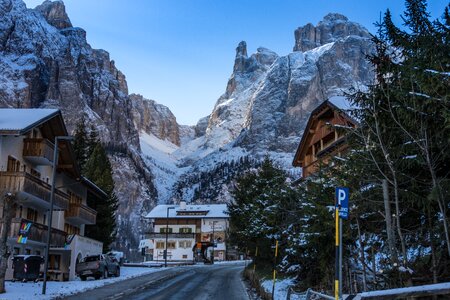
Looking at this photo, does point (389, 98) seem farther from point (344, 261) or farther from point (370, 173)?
point (344, 261)

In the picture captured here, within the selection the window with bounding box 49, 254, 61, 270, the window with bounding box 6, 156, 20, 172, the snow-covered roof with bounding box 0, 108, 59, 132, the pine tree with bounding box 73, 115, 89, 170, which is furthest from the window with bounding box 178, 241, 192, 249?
the window with bounding box 6, 156, 20, 172

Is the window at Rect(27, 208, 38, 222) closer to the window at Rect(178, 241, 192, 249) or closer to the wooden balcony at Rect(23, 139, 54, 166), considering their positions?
the wooden balcony at Rect(23, 139, 54, 166)

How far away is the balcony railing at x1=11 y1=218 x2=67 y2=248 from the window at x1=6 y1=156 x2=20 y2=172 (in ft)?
11.7

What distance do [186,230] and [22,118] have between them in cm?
7080

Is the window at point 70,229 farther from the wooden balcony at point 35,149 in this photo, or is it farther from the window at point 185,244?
the window at point 185,244

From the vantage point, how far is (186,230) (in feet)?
336

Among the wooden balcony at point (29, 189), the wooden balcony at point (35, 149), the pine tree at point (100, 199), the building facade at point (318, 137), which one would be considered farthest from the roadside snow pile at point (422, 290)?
the pine tree at point (100, 199)

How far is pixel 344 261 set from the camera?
52.1ft

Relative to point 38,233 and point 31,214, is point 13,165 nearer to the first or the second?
point 38,233

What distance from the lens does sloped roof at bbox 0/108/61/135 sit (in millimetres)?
31547

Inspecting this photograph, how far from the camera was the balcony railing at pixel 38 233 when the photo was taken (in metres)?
31.6

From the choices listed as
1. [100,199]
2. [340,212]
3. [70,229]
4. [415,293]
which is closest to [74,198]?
[70,229]

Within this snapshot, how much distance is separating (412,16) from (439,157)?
370cm

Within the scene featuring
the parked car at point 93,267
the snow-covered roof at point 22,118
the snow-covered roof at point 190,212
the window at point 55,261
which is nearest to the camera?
the snow-covered roof at point 22,118
